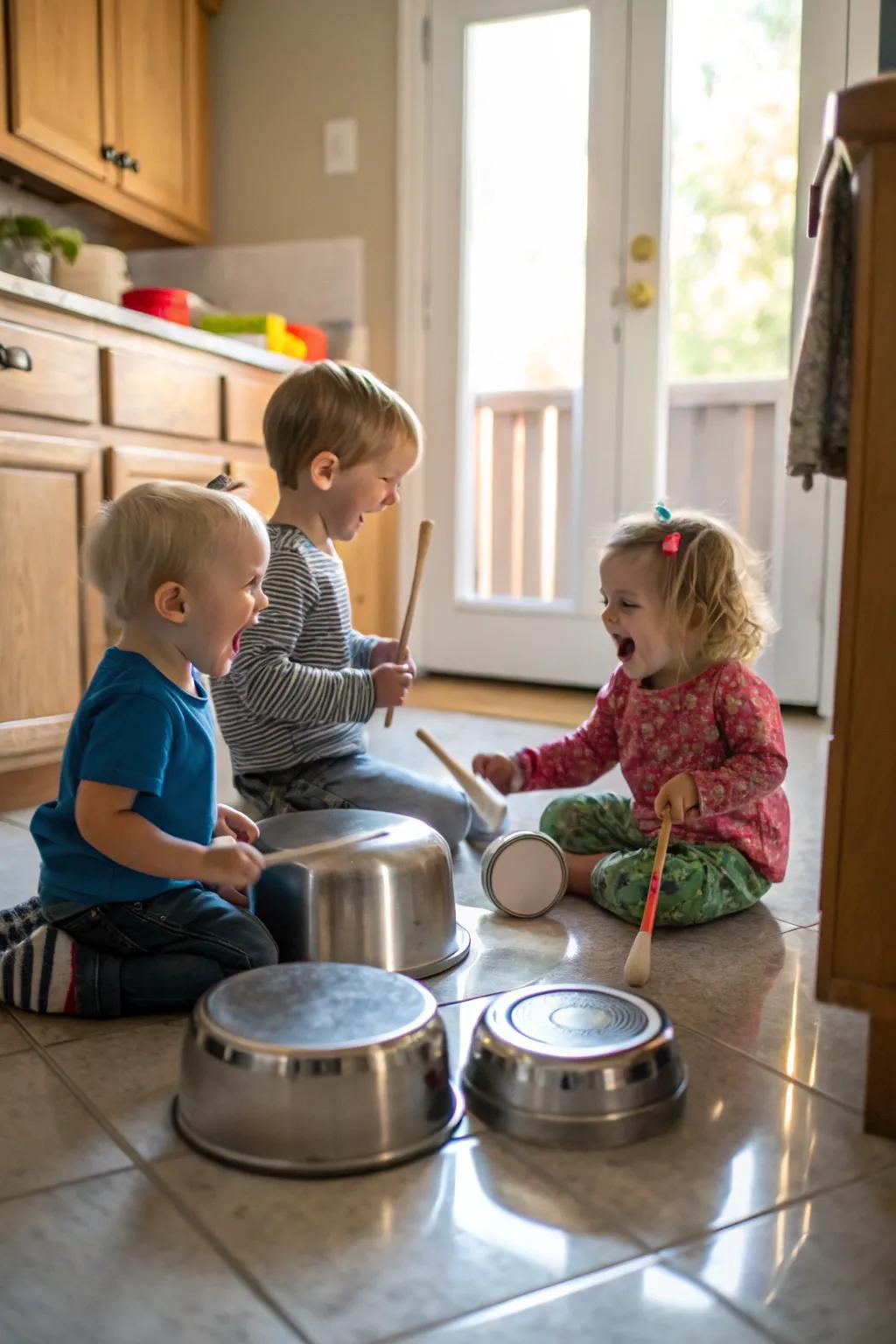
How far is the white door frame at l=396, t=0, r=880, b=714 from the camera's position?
264 cm

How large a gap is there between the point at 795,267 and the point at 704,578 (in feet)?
5.30

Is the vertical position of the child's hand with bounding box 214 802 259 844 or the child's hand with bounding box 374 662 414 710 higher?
the child's hand with bounding box 374 662 414 710

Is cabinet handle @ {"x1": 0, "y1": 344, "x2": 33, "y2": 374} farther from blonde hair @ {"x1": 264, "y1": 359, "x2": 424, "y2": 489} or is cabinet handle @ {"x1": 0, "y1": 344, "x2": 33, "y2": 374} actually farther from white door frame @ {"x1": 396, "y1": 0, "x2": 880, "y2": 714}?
white door frame @ {"x1": 396, "y1": 0, "x2": 880, "y2": 714}

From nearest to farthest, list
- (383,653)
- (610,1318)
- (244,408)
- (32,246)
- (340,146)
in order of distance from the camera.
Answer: (610,1318) → (383,653) → (32,246) → (244,408) → (340,146)

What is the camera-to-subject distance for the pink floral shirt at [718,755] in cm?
137

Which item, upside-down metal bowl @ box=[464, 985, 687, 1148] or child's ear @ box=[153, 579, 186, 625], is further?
child's ear @ box=[153, 579, 186, 625]

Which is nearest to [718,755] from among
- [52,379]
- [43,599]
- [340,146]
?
[43,599]

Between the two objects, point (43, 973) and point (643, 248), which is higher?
point (643, 248)

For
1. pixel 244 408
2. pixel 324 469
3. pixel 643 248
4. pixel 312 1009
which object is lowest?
pixel 312 1009

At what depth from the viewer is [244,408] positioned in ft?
8.21

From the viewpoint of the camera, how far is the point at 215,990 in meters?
0.92

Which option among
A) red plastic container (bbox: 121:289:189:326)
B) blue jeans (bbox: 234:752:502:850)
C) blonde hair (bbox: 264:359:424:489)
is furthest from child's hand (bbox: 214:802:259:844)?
red plastic container (bbox: 121:289:189:326)

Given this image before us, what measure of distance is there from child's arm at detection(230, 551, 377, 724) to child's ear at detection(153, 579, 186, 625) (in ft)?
1.45

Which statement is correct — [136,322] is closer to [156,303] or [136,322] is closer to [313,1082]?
[156,303]
